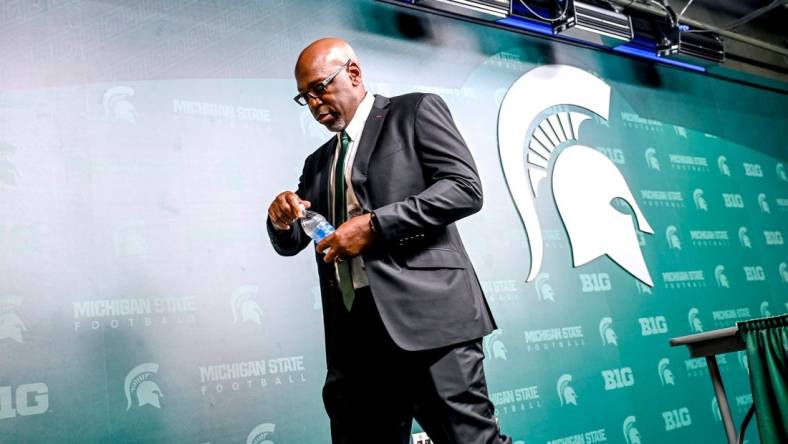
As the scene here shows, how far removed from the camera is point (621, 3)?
16.1ft

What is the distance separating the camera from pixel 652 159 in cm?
499

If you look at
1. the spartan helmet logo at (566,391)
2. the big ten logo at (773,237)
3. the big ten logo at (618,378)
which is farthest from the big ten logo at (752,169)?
the spartan helmet logo at (566,391)

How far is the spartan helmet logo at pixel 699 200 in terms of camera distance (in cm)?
512

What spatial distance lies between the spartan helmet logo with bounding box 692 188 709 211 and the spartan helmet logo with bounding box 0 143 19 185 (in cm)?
423

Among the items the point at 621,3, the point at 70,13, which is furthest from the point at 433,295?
the point at 621,3

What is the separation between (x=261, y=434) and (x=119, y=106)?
141cm

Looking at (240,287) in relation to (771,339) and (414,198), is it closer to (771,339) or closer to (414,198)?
(414,198)

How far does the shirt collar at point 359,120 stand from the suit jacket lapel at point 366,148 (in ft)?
0.09

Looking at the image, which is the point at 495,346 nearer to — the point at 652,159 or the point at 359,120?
the point at 652,159

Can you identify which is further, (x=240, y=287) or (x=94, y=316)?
(x=240, y=287)

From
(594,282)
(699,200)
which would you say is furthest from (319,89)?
(699,200)

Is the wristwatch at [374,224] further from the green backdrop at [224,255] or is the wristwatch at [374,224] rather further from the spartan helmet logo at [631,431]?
the spartan helmet logo at [631,431]

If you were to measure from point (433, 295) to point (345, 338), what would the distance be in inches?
9.5

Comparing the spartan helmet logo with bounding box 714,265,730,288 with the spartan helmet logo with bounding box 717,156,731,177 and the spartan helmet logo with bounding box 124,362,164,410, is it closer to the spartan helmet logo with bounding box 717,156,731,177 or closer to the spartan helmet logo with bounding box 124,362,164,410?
the spartan helmet logo with bounding box 717,156,731,177
